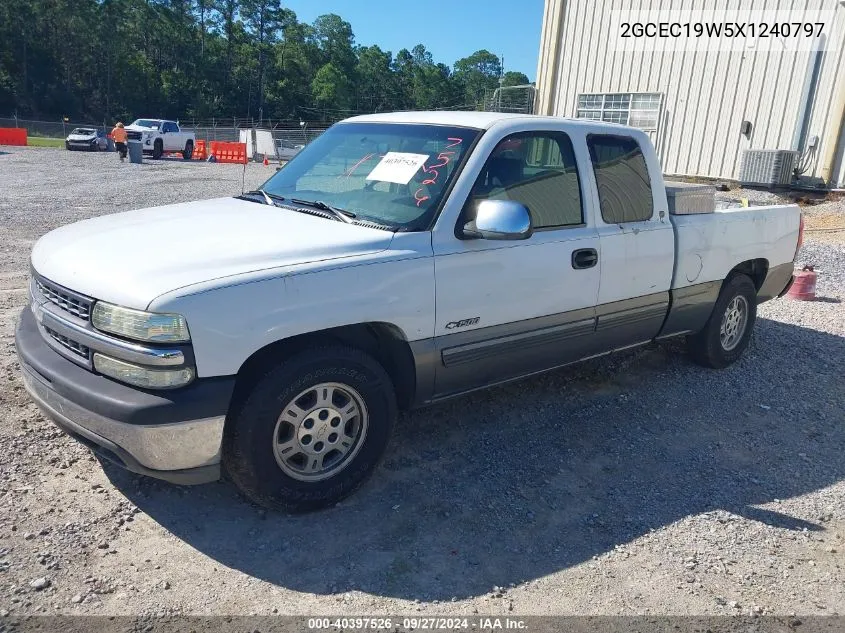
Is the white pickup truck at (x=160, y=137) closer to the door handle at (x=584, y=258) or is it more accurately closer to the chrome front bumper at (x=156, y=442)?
the door handle at (x=584, y=258)

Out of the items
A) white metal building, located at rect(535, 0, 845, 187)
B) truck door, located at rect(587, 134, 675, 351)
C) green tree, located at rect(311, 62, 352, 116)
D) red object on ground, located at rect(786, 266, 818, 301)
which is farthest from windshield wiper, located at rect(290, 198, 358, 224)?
green tree, located at rect(311, 62, 352, 116)

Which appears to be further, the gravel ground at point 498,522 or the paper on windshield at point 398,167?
the paper on windshield at point 398,167

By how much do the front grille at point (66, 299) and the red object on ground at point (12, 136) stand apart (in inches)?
1506

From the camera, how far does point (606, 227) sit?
439 centimetres

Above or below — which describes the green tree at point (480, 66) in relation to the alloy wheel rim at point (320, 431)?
above

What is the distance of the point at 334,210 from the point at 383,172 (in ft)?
Answer: 1.29

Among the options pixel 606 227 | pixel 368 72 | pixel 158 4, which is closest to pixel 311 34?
pixel 368 72

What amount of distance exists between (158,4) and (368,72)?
104 feet

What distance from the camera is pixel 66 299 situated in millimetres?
3145

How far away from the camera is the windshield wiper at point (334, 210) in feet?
12.1

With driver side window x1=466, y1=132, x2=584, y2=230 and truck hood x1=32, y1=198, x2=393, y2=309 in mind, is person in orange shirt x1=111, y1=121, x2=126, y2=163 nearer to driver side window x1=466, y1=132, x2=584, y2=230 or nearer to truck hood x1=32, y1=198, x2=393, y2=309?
truck hood x1=32, y1=198, x2=393, y2=309

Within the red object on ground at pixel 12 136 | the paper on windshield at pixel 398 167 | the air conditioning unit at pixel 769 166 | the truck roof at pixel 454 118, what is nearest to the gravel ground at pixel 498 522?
the paper on windshield at pixel 398 167

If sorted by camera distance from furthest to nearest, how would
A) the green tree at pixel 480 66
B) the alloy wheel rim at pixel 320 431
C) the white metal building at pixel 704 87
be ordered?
the green tree at pixel 480 66
the white metal building at pixel 704 87
the alloy wheel rim at pixel 320 431

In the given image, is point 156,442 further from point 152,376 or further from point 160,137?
point 160,137
